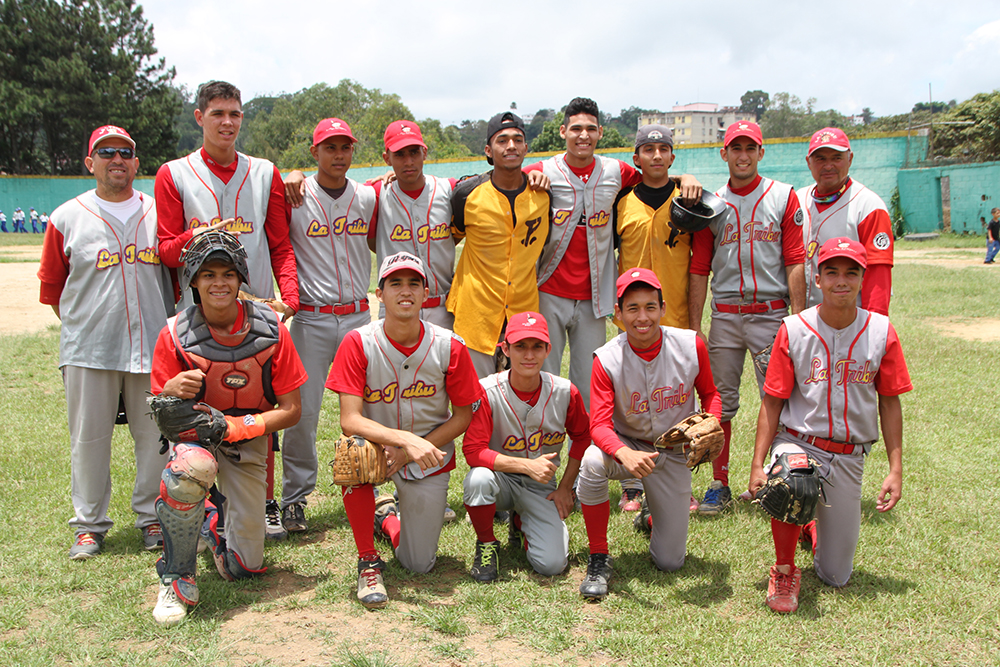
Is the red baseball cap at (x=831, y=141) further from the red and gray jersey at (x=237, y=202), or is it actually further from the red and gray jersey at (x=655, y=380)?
the red and gray jersey at (x=237, y=202)

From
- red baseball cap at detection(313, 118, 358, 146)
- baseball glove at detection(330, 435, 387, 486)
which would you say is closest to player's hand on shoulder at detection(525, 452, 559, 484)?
baseball glove at detection(330, 435, 387, 486)

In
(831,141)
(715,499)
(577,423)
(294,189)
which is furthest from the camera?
(715,499)

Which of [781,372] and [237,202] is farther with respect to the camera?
[237,202]

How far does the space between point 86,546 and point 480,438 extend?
8.23 ft

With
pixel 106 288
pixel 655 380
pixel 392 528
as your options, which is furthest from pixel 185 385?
pixel 655 380

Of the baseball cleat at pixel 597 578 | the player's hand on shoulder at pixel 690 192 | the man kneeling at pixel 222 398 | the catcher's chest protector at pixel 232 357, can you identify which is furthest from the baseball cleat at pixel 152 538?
the player's hand on shoulder at pixel 690 192

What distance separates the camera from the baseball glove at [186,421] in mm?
3791

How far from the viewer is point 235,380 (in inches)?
161

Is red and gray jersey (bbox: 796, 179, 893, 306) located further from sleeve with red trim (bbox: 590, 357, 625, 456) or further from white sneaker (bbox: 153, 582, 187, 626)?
white sneaker (bbox: 153, 582, 187, 626)

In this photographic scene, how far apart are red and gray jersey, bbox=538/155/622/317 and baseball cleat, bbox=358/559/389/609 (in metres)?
2.35

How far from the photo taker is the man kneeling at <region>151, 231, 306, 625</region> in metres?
3.85

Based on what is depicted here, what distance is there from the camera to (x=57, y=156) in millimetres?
48219

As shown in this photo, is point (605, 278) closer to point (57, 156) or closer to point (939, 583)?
point (939, 583)

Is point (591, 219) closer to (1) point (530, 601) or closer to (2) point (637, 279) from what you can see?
(2) point (637, 279)
